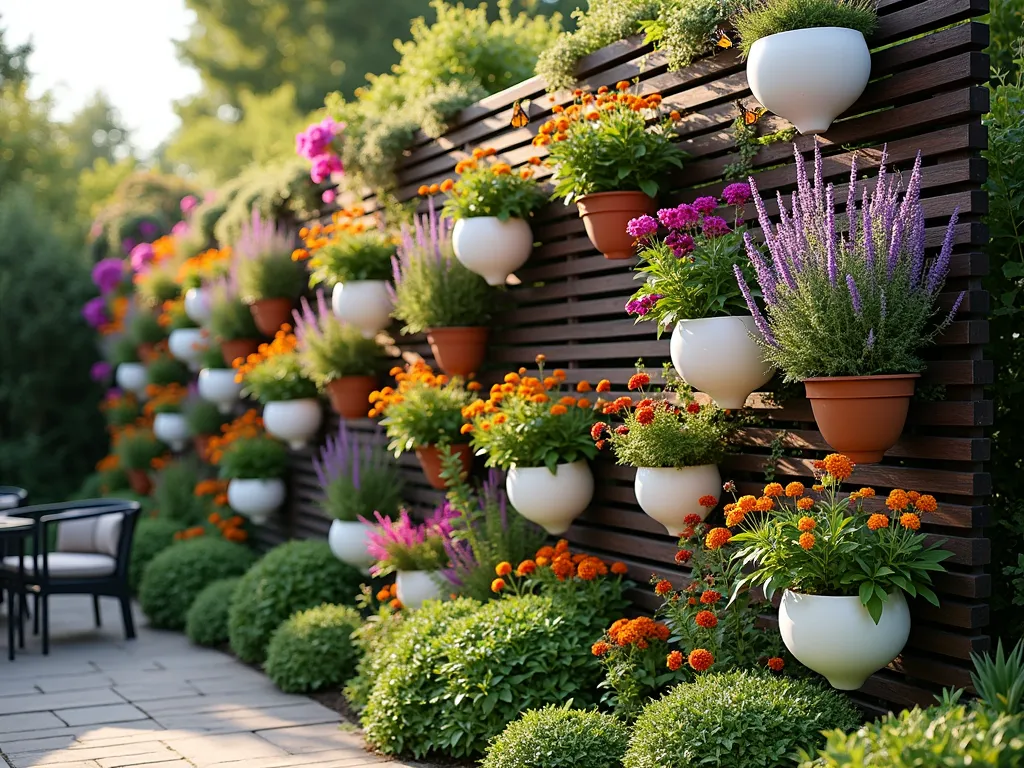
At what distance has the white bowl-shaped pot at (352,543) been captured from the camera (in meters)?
5.41

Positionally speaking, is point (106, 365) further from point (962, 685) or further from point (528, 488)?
point (962, 685)

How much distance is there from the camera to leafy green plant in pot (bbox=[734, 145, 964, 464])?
2816mm

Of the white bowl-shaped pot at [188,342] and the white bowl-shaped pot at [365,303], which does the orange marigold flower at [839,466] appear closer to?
Answer: the white bowl-shaped pot at [365,303]

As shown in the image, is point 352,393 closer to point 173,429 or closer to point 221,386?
point 221,386

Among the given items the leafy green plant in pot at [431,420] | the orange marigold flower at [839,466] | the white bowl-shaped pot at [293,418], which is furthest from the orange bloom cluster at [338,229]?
the orange marigold flower at [839,466]

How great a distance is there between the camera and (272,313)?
6.90 metres

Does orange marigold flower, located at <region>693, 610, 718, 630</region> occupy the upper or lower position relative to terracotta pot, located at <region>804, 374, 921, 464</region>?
lower

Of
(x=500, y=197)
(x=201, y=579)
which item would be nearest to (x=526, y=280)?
(x=500, y=197)

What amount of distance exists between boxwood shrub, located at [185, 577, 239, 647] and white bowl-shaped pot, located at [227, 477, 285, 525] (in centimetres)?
81

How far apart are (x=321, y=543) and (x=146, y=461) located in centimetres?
370

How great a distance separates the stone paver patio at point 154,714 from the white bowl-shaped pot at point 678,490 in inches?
53.5

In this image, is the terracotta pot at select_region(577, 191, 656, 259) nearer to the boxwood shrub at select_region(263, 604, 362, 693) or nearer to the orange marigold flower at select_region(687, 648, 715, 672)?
the orange marigold flower at select_region(687, 648, 715, 672)

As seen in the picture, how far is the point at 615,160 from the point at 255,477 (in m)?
4.00

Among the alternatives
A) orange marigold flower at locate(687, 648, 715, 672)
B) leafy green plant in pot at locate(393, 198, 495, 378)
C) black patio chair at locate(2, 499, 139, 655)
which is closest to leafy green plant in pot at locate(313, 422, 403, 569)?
leafy green plant in pot at locate(393, 198, 495, 378)
